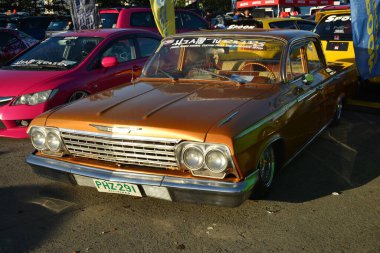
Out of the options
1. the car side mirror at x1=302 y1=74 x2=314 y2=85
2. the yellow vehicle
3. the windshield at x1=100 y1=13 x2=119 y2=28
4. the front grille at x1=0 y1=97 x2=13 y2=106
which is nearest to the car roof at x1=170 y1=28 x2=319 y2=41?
the car side mirror at x1=302 y1=74 x2=314 y2=85

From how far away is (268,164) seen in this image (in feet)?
12.3

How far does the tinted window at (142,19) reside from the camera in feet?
36.5

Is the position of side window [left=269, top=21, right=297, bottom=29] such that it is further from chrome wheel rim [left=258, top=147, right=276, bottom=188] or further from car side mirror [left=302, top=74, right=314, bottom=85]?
chrome wheel rim [left=258, top=147, right=276, bottom=188]

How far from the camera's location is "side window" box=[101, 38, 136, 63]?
21.4ft

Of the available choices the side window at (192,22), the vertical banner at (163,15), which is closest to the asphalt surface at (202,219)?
the vertical banner at (163,15)

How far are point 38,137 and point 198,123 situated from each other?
150 cm

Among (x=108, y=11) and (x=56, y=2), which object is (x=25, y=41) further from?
(x=56, y=2)

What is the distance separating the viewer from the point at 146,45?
7.22 meters

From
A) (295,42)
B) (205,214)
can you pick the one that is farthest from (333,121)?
(205,214)

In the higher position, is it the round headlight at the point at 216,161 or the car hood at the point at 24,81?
the car hood at the point at 24,81

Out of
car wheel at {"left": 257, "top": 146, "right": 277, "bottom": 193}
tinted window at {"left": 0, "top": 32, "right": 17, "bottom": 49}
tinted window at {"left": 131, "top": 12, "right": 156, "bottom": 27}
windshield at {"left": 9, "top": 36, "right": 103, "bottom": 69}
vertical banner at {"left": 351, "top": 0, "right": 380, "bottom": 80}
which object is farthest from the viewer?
tinted window at {"left": 131, "top": 12, "right": 156, "bottom": 27}

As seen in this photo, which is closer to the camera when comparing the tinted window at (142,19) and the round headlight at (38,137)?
the round headlight at (38,137)

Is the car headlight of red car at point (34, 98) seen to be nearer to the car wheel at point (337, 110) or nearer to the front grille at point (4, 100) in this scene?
the front grille at point (4, 100)

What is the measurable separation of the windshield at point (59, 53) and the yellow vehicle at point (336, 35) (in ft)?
14.2
